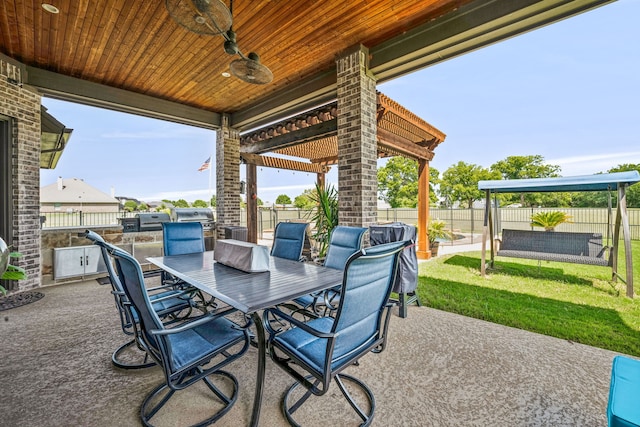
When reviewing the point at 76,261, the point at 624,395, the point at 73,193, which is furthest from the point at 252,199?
the point at 73,193

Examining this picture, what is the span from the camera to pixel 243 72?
2629 millimetres

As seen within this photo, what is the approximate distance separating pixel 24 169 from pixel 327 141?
546 centimetres

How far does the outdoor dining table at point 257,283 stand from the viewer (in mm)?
1528

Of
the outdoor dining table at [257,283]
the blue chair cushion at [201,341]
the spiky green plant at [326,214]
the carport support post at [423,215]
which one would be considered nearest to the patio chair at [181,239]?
the outdoor dining table at [257,283]

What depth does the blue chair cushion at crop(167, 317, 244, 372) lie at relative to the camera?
1430mm

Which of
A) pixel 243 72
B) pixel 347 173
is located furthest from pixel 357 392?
pixel 243 72

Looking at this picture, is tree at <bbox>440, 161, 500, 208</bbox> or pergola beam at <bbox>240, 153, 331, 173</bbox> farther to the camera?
tree at <bbox>440, 161, 500, 208</bbox>

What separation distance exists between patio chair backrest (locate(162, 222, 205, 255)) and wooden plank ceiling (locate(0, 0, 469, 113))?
95.7 inches

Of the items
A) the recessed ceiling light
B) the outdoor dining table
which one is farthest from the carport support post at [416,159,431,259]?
the recessed ceiling light

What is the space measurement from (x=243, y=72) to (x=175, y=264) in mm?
2039

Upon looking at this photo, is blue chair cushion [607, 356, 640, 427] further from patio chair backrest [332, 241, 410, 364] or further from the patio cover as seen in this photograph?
the patio cover

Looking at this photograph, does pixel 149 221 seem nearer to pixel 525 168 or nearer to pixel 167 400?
pixel 167 400

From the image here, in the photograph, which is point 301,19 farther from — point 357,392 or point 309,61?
point 357,392

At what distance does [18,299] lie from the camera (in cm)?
368
